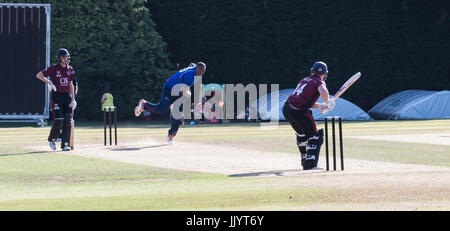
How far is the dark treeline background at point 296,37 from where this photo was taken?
37656 mm

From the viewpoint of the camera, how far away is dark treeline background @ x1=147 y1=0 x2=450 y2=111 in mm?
37656

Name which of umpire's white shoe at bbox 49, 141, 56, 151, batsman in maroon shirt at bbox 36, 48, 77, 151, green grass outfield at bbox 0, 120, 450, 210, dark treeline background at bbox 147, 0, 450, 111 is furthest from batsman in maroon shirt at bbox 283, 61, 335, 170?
dark treeline background at bbox 147, 0, 450, 111

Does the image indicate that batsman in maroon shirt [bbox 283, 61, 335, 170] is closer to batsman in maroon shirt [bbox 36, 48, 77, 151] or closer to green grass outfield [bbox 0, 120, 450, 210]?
green grass outfield [bbox 0, 120, 450, 210]

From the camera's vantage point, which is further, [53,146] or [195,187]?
[53,146]

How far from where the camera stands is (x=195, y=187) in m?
12.7

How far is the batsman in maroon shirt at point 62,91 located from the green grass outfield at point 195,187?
713 mm

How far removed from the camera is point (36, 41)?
30047 mm

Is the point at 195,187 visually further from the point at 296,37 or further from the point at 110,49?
the point at 296,37

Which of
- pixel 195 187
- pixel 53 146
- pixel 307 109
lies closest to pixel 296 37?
pixel 53 146

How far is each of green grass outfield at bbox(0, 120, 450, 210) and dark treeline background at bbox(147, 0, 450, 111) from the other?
16.7 meters

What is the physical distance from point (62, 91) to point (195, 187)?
738 centimetres

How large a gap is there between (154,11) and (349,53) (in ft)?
27.4

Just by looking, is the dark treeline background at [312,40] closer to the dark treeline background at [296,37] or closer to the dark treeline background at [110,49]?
the dark treeline background at [296,37]
